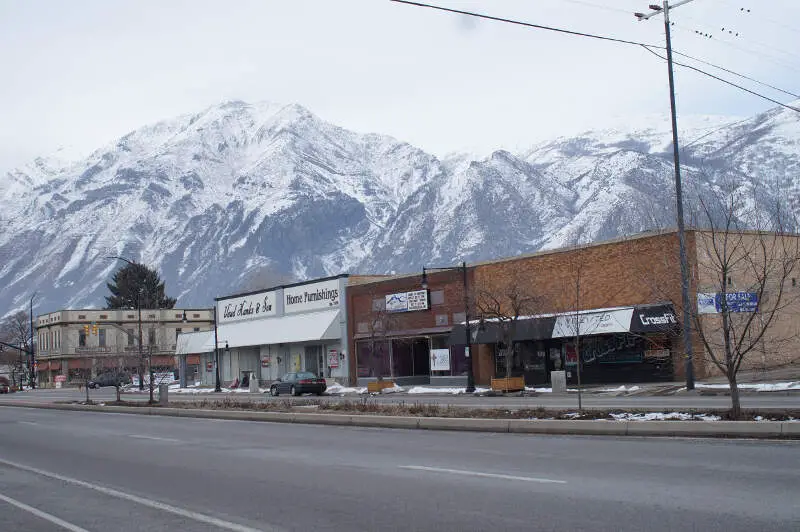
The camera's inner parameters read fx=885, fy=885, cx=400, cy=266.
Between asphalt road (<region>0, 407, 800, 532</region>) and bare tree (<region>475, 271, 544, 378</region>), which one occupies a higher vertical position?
bare tree (<region>475, 271, 544, 378</region>)

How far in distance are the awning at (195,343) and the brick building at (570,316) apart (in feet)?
73.9

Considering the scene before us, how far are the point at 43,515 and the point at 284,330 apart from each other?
174 feet

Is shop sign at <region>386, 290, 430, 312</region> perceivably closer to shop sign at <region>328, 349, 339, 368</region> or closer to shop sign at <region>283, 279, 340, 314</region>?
shop sign at <region>283, 279, 340, 314</region>

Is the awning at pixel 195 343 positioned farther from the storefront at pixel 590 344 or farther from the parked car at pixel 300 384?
the storefront at pixel 590 344

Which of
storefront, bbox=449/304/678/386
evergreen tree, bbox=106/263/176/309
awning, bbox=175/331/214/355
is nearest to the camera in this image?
storefront, bbox=449/304/678/386

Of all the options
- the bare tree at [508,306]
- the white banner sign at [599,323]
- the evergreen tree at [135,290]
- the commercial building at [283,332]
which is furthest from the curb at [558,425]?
the evergreen tree at [135,290]

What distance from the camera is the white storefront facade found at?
195 ft

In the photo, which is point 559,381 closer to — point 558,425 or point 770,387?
point 770,387

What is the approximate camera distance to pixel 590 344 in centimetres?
4166

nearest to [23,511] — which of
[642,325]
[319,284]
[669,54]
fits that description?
[669,54]

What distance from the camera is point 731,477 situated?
36.5 feet

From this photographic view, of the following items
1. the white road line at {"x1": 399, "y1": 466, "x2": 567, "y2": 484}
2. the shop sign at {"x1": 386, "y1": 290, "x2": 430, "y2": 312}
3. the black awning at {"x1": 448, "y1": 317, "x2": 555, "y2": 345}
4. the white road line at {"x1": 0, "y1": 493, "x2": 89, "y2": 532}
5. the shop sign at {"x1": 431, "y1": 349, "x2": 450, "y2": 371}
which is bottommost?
the white road line at {"x1": 0, "y1": 493, "x2": 89, "y2": 532}

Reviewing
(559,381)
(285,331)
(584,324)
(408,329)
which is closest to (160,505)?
(559,381)

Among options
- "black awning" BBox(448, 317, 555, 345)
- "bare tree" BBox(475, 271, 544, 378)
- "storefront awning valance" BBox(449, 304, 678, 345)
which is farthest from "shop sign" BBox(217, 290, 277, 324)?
"bare tree" BBox(475, 271, 544, 378)
